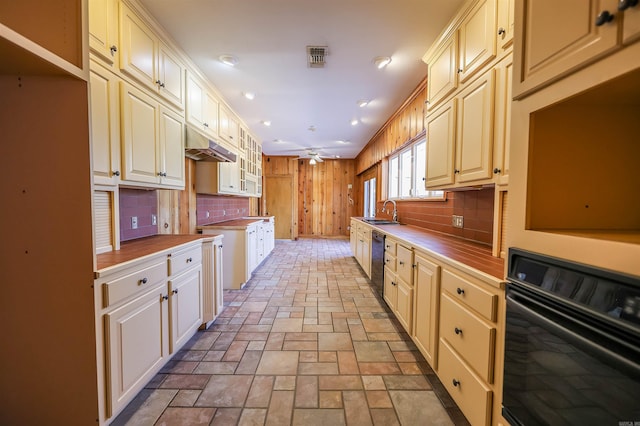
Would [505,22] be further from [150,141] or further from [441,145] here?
[150,141]

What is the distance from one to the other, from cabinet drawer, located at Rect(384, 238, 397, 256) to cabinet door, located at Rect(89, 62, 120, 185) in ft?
7.74

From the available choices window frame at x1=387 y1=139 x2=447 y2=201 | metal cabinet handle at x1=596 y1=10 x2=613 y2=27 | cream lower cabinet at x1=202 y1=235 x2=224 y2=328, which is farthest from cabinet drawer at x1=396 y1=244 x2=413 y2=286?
cream lower cabinet at x1=202 y1=235 x2=224 y2=328

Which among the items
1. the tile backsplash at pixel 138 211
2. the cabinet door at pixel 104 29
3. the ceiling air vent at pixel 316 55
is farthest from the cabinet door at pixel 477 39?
the tile backsplash at pixel 138 211

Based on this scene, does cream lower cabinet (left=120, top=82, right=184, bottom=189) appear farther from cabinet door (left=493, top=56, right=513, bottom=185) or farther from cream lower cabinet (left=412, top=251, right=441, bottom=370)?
cabinet door (left=493, top=56, right=513, bottom=185)

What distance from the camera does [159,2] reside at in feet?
6.09

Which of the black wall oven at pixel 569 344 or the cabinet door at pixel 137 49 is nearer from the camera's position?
the black wall oven at pixel 569 344

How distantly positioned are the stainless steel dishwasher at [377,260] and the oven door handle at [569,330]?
1959 mm

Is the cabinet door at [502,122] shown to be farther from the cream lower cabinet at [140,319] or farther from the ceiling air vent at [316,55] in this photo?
the cream lower cabinet at [140,319]

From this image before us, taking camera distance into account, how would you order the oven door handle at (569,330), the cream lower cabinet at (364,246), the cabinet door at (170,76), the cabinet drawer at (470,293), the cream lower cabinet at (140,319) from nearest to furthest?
the oven door handle at (569,330) < the cabinet drawer at (470,293) < the cream lower cabinet at (140,319) < the cabinet door at (170,76) < the cream lower cabinet at (364,246)

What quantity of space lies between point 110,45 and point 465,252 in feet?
8.91

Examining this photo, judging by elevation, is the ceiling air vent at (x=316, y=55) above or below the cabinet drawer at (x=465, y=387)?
above

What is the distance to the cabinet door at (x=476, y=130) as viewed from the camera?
157 cm

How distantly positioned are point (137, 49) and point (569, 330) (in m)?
2.84

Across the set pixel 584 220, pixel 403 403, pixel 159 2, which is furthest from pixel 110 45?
pixel 403 403
